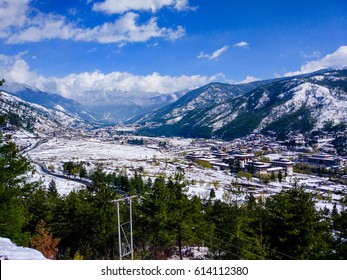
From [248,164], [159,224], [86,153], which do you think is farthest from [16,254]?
[86,153]

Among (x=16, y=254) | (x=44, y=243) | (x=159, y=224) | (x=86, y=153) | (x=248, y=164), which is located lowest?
(x=248, y=164)

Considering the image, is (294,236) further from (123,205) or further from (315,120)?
(315,120)

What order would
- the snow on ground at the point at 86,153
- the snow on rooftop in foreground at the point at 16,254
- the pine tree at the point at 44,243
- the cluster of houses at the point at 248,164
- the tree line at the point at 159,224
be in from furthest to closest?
the snow on ground at the point at 86,153, the cluster of houses at the point at 248,164, the pine tree at the point at 44,243, the tree line at the point at 159,224, the snow on rooftop in foreground at the point at 16,254

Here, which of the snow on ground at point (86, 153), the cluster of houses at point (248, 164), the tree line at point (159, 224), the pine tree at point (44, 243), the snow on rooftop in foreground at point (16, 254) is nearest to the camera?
the snow on rooftop in foreground at point (16, 254)

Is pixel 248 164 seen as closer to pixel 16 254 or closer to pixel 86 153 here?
pixel 86 153

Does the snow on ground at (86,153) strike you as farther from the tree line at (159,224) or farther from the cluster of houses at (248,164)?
the tree line at (159,224)

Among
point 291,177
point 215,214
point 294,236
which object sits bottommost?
point 291,177

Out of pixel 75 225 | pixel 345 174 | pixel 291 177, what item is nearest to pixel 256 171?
pixel 291 177

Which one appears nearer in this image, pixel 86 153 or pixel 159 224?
pixel 159 224

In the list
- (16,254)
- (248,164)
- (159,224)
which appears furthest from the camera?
(248,164)

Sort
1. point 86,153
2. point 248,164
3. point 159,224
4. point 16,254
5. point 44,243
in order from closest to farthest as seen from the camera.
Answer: point 16,254, point 44,243, point 159,224, point 248,164, point 86,153

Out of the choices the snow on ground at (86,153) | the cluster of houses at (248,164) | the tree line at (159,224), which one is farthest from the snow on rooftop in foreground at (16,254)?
the snow on ground at (86,153)
